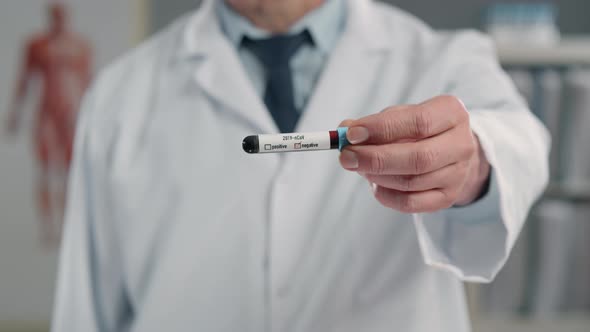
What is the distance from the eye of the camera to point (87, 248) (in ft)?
2.52

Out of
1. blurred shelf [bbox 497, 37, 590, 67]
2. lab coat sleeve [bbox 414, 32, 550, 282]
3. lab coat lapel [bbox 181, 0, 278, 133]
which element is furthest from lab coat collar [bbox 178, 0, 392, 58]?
blurred shelf [bbox 497, 37, 590, 67]

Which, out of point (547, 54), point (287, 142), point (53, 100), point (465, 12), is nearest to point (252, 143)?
point (287, 142)

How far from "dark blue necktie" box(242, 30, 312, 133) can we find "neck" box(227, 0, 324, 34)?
18 millimetres

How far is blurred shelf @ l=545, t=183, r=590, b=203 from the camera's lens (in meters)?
1.33

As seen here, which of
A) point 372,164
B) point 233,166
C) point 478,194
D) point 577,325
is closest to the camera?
point 372,164

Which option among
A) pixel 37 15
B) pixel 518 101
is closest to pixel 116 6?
pixel 37 15

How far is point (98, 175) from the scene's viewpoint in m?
0.76

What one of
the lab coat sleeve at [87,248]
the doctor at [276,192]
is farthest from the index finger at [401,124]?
the lab coat sleeve at [87,248]

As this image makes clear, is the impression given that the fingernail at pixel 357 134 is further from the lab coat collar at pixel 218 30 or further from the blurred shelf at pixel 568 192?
the blurred shelf at pixel 568 192

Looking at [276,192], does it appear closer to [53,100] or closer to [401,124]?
[401,124]

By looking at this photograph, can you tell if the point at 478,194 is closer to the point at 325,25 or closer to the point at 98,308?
the point at 325,25

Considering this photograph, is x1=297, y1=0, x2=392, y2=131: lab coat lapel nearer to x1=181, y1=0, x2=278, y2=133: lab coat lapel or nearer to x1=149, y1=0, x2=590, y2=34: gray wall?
x1=181, y1=0, x2=278, y2=133: lab coat lapel

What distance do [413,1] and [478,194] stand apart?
1.12 m

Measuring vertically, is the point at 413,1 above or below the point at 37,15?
below
